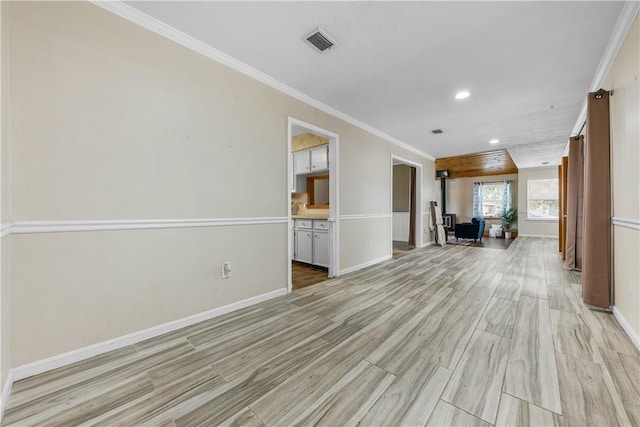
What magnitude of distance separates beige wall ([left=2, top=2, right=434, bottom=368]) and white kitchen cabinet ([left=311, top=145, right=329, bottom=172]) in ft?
6.49

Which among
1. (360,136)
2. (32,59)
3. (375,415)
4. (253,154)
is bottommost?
(375,415)

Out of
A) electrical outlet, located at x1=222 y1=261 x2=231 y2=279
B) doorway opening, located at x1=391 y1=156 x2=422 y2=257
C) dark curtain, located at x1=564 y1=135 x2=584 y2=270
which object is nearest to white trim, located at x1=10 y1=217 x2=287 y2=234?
electrical outlet, located at x1=222 y1=261 x2=231 y2=279

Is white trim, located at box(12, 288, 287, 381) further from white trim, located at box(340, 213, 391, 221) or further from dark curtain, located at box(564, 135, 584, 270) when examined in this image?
dark curtain, located at box(564, 135, 584, 270)

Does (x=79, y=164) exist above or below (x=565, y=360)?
above

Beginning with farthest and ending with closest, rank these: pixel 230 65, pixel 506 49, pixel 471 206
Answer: pixel 471 206 < pixel 230 65 < pixel 506 49

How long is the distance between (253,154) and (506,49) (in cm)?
262

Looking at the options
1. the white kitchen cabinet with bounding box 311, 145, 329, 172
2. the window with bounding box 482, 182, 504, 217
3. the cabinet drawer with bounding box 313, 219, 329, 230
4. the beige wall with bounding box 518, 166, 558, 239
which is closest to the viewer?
the cabinet drawer with bounding box 313, 219, 329, 230

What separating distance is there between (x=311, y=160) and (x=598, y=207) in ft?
13.3

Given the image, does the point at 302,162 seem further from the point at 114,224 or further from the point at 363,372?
the point at 363,372

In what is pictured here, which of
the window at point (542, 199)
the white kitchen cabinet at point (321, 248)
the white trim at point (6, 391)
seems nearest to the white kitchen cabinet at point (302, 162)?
the white kitchen cabinet at point (321, 248)

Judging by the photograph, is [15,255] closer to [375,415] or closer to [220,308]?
[220,308]

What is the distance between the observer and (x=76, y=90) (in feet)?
5.58

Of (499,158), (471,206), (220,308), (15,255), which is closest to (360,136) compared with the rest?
(220,308)

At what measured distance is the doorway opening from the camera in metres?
6.62
